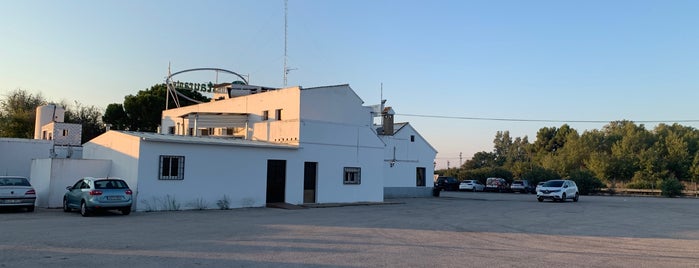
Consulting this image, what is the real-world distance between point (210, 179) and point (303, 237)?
1173cm

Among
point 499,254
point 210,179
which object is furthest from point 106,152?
point 499,254

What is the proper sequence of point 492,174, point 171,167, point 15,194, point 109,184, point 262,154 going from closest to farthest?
point 109,184 < point 15,194 < point 171,167 < point 262,154 < point 492,174

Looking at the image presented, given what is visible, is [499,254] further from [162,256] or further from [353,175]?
[353,175]

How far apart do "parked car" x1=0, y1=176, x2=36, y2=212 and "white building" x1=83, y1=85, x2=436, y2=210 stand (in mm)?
3637

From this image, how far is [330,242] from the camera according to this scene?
13.1m

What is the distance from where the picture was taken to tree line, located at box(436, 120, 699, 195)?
63.5 meters

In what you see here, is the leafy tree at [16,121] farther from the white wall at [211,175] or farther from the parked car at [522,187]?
the parked car at [522,187]

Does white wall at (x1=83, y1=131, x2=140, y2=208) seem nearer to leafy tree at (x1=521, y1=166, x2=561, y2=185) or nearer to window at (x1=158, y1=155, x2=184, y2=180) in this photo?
window at (x1=158, y1=155, x2=184, y2=180)

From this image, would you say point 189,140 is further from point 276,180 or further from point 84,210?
point 84,210

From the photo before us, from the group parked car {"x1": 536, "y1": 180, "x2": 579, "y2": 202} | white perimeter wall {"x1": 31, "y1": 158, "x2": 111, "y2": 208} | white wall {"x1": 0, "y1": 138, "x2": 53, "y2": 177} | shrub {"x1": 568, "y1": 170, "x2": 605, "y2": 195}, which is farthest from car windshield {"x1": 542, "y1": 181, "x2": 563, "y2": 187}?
white wall {"x1": 0, "y1": 138, "x2": 53, "y2": 177}

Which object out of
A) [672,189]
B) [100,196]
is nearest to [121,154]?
[100,196]

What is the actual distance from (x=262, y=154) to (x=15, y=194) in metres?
10.4

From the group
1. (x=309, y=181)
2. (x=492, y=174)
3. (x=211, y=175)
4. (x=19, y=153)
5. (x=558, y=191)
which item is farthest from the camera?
(x=492, y=174)

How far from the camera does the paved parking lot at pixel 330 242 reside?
10.4 m
